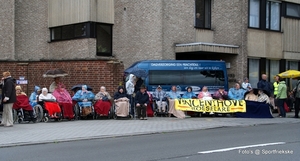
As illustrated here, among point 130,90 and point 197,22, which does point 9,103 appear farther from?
point 197,22

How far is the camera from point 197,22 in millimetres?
26547

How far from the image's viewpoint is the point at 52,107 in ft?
58.3

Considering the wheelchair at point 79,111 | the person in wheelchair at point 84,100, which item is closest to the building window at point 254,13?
the person in wheelchair at point 84,100

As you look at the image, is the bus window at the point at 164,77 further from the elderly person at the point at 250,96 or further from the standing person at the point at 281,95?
the standing person at the point at 281,95

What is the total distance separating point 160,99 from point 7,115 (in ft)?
23.2

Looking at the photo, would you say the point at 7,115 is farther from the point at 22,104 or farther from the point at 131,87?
the point at 131,87

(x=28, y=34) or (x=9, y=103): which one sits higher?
(x=28, y=34)

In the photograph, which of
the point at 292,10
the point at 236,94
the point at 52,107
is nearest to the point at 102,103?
the point at 52,107

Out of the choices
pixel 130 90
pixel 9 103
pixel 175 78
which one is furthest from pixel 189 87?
pixel 9 103

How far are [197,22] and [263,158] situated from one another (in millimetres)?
17739

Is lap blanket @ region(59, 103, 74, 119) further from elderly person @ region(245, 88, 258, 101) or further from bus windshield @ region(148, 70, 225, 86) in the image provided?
elderly person @ region(245, 88, 258, 101)

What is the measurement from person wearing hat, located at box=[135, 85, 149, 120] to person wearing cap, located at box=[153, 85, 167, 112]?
145cm

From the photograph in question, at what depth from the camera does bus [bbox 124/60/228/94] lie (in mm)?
21484

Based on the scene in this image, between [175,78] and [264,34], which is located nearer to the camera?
[175,78]
